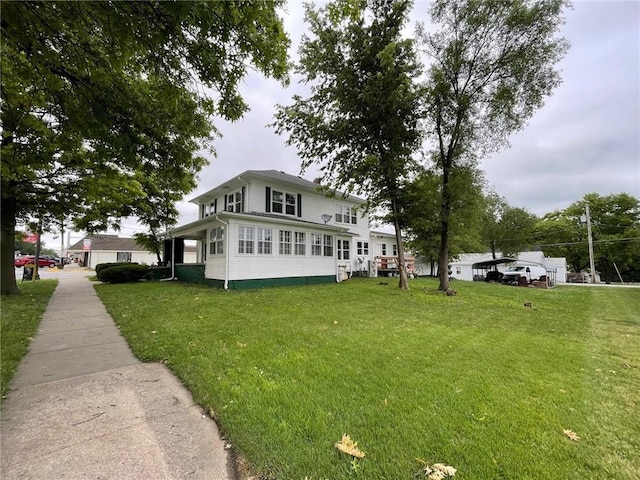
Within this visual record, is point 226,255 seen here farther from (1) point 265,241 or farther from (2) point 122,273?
(2) point 122,273

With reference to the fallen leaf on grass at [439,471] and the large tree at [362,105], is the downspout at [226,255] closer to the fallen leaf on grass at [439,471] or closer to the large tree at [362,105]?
the large tree at [362,105]

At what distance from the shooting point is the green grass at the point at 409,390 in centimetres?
211

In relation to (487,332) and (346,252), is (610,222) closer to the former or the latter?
(346,252)

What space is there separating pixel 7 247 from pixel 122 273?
494cm

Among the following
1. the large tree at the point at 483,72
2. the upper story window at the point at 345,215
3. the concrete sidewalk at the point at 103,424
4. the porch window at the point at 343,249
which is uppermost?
the large tree at the point at 483,72

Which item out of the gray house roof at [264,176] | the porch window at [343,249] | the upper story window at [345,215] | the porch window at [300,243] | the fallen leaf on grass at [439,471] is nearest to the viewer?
the fallen leaf on grass at [439,471]

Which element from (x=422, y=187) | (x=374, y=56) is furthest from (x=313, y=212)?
(x=374, y=56)

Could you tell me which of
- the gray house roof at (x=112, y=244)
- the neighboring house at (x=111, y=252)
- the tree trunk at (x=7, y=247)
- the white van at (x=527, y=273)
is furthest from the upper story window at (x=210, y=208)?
the white van at (x=527, y=273)

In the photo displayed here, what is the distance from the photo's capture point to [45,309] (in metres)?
8.07

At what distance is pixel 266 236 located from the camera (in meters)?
13.8

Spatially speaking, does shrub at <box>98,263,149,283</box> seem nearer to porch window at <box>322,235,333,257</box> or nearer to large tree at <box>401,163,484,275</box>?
porch window at <box>322,235,333,257</box>

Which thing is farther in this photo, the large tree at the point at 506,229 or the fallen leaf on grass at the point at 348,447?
the large tree at the point at 506,229

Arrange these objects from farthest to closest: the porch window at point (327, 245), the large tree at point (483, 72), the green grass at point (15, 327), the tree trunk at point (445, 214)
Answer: the porch window at point (327, 245) → the tree trunk at point (445, 214) → the large tree at point (483, 72) → the green grass at point (15, 327)

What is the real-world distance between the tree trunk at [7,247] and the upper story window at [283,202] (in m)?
10.0
